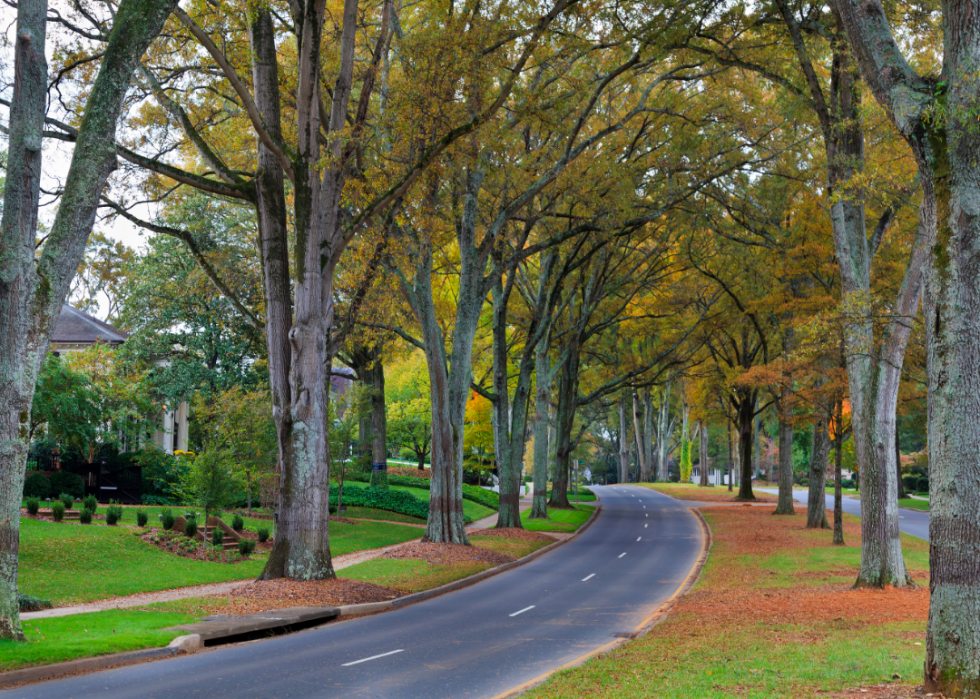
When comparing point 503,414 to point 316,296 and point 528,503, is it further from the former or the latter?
point 528,503

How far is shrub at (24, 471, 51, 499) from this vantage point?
91.8 feet

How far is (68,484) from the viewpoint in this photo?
96.6 feet

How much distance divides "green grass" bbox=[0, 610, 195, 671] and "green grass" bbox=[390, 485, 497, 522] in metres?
26.6

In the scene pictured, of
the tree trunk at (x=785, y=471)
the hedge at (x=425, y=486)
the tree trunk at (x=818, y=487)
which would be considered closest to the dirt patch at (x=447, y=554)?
the tree trunk at (x=818, y=487)

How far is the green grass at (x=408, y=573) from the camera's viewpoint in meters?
19.1

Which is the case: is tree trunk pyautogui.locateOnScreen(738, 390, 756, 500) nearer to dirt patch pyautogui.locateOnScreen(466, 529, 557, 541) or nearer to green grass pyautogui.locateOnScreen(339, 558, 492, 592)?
dirt patch pyautogui.locateOnScreen(466, 529, 557, 541)

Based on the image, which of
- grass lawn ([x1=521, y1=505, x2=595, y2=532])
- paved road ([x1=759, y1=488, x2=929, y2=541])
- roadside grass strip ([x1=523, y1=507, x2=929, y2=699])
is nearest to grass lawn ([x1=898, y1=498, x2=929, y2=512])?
paved road ([x1=759, y1=488, x2=929, y2=541])

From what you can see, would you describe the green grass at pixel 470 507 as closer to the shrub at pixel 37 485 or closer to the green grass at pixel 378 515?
the green grass at pixel 378 515

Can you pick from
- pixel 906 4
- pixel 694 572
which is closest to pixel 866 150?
pixel 906 4

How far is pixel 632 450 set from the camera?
102188 millimetres

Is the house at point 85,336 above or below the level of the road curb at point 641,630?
above

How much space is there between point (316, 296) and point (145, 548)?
31.4 feet

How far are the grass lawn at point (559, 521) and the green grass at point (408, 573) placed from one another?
11006 mm

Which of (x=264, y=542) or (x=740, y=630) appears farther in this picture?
(x=264, y=542)
